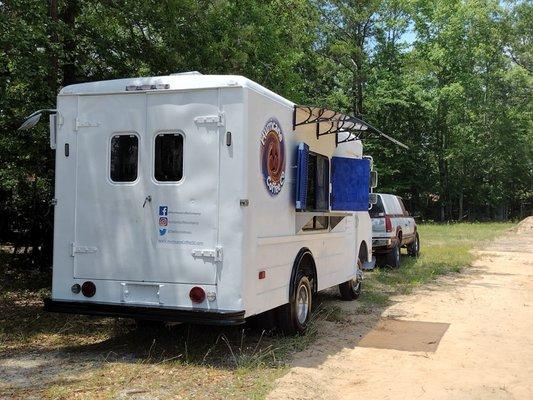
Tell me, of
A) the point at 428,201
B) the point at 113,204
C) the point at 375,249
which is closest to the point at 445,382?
the point at 113,204

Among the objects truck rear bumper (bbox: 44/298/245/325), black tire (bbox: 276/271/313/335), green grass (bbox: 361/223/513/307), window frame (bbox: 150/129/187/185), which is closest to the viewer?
truck rear bumper (bbox: 44/298/245/325)

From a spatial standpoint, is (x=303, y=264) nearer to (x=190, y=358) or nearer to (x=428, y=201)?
(x=190, y=358)

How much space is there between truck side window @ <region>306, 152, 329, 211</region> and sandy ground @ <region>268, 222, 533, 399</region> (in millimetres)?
1769

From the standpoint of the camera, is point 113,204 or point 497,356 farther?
point 497,356

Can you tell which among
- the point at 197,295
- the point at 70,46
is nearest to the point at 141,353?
the point at 197,295

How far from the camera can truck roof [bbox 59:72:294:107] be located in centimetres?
624

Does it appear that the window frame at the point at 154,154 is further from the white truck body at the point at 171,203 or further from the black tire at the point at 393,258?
the black tire at the point at 393,258

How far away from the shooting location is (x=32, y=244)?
13.3m

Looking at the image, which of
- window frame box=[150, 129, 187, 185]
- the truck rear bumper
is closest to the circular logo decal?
window frame box=[150, 129, 187, 185]

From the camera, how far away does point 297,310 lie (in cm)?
754

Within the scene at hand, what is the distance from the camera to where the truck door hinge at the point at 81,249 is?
6.64 meters

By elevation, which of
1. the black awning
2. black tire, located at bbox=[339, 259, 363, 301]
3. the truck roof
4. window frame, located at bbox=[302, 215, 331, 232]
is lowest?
black tire, located at bbox=[339, 259, 363, 301]

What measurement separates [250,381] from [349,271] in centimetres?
464

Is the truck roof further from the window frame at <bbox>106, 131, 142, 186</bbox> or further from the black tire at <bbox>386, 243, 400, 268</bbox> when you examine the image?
the black tire at <bbox>386, 243, 400, 268</bbox>
